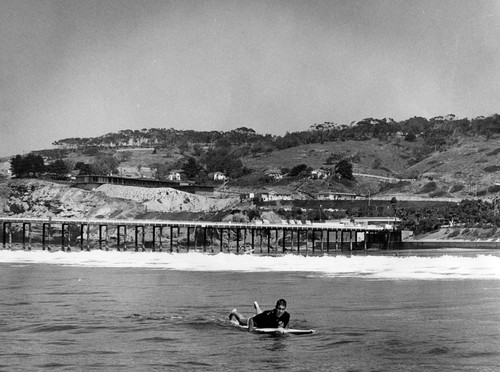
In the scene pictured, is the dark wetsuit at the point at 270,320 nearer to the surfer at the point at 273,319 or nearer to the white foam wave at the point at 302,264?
the surfer at the point at 273,319

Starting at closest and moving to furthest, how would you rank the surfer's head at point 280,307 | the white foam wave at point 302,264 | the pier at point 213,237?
1. the surfer's head at point 280,307
2. the white foam wave at point 302,264
3. the pier at point 213,237

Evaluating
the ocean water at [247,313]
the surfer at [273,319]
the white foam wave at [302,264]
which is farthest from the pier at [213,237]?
the surfer at [273,319]

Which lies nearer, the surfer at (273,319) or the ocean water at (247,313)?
the ocean water at (247,313)

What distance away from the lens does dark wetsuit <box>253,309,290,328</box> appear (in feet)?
127

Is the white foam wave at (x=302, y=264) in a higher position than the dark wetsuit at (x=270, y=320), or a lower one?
lower

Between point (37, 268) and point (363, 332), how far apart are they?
5732 centimetres

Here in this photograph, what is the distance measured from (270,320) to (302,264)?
6318 cm

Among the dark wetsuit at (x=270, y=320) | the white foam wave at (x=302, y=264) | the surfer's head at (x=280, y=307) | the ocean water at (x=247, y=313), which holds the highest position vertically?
the surfer's head at (x=280, y=307)

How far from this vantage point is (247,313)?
47094 mm

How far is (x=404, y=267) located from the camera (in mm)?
88000

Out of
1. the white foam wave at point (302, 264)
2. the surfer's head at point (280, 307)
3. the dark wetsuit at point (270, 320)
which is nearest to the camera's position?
the surfer's head at point (280, 307)

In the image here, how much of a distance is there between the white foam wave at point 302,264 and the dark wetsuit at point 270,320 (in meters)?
35.9

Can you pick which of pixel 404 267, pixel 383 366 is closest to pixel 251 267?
pixel 404 267

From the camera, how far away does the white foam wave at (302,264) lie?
263ft
